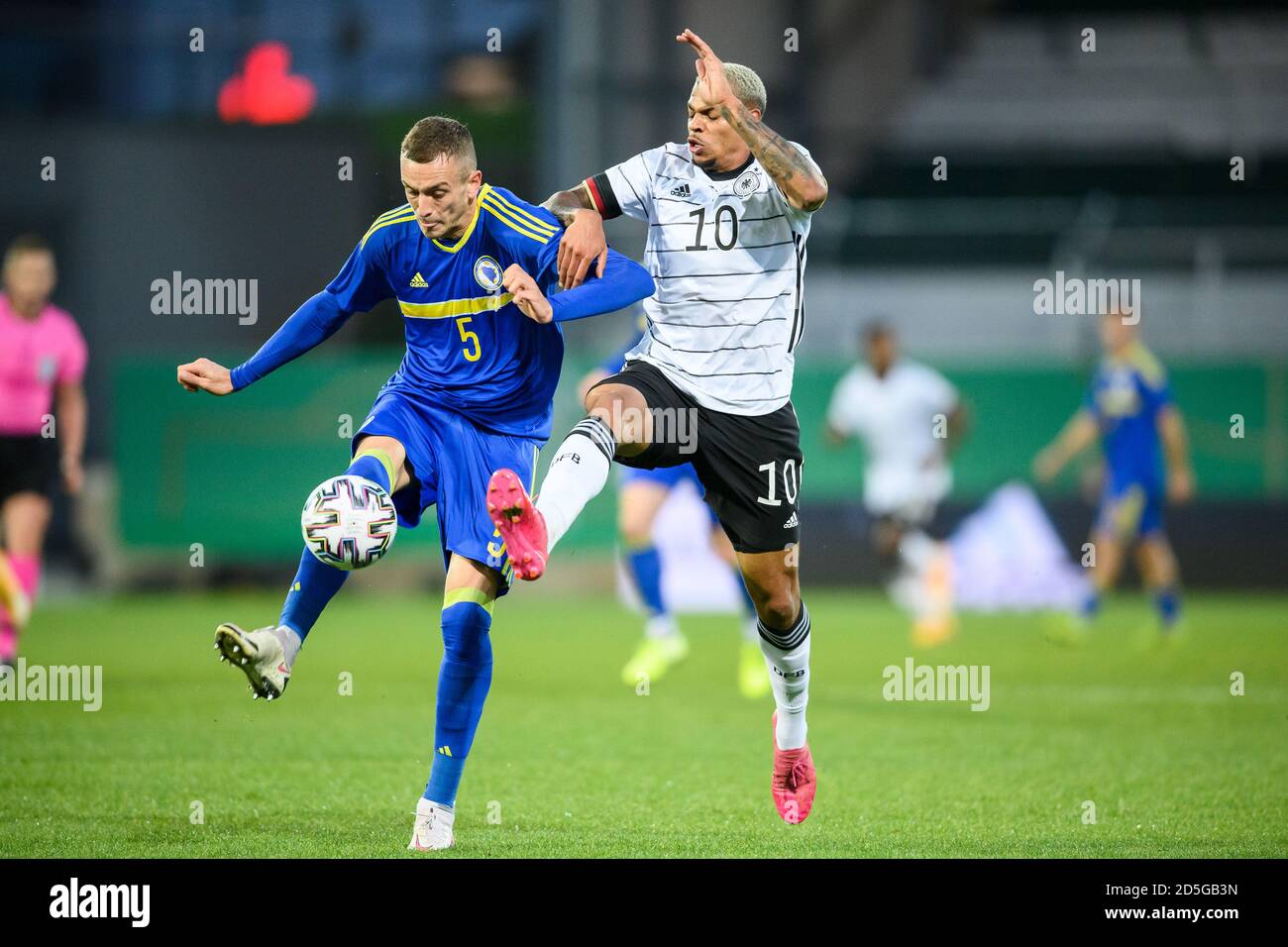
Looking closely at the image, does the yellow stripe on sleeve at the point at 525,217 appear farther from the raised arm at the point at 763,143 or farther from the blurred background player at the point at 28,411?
the blurred background player at the point at 28,411

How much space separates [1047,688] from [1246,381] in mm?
8344

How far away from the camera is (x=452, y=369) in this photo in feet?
19.7

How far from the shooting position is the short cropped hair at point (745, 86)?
612 centimetres

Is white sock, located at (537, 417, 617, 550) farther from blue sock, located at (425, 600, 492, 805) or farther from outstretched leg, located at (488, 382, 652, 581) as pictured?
blue sock, located at (425, 600, 492, 805)

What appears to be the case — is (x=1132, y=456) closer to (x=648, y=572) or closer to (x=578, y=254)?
(x=648, y=572)

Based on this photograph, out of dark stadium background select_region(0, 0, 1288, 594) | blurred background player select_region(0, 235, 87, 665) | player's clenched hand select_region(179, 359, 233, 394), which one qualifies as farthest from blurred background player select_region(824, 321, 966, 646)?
player's clenched hand select_region(179, 359, 233, 394)

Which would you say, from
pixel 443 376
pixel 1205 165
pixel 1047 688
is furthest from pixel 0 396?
pixel 1205 165

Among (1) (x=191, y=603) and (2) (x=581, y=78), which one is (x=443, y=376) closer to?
(1) (x=191, y=603)

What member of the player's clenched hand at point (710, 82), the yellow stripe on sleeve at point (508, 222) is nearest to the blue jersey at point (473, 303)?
the yellow stripe on sleeve at point (508, 222)

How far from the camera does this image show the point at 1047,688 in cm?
1090

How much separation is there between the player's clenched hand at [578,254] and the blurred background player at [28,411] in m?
5.61

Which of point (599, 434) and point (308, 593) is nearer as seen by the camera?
point (599, 434)

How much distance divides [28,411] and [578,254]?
595 cm

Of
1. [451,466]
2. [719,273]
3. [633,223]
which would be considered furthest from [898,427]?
Result: [451,466]
